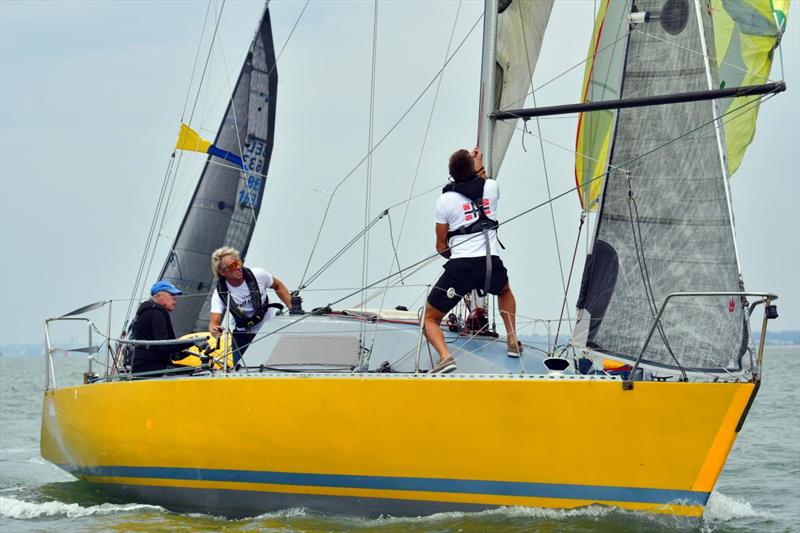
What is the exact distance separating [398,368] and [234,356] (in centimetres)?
145

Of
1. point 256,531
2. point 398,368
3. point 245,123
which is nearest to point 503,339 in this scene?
point 398,368

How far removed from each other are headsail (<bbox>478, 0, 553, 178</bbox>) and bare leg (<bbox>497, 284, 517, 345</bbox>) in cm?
105

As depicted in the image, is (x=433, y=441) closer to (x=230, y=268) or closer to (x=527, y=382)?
(x=527, y=382)

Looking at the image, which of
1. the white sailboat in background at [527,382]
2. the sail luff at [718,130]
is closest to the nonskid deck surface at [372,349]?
the white sailboat in background at [527,382]

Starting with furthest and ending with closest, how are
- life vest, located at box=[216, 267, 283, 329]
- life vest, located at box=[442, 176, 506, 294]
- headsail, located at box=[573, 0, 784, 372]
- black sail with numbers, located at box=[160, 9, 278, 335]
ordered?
black sail with numbers, located at box=[160, 9, 278, 335]
life vest, located at box=[216, 267, 283, 329]
headsail, located at box=[573, 0, 784, 372]
life vest, located at box=[442, 176, 506, 294]

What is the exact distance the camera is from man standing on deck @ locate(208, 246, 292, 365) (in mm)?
8219

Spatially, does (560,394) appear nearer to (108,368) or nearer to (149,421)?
(149,421)

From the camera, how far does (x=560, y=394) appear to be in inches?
254

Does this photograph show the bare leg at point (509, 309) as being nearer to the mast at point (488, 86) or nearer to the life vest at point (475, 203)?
the life vest at point (475, 203)

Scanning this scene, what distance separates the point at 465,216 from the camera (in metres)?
7.34

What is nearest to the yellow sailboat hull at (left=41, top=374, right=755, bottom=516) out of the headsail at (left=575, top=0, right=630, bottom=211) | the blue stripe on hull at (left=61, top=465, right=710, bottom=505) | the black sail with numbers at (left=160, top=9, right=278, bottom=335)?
the blue stripe on hull at (left=61, top=465, right=710, bottom=505)

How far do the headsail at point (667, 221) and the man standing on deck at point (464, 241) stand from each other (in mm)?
896

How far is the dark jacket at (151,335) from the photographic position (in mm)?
8477

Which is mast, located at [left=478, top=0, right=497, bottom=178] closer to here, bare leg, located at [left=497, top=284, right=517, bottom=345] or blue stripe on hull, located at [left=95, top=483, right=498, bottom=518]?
bare leg, located at [left=497, top=284, right=517, bottom=345]
